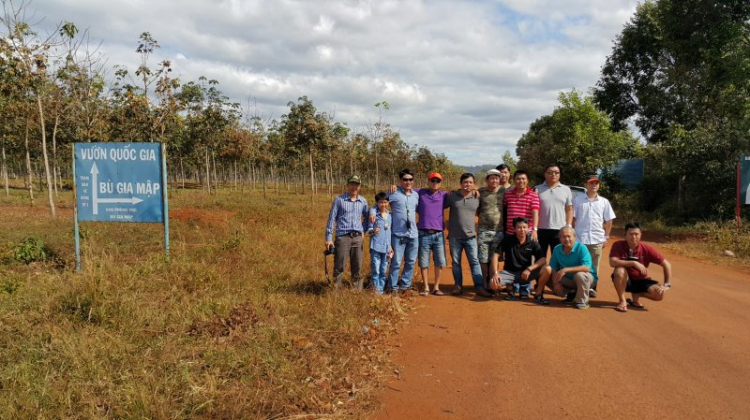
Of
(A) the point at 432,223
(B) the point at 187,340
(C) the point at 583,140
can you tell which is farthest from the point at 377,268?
(C) the point at 583,140

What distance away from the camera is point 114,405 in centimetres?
314

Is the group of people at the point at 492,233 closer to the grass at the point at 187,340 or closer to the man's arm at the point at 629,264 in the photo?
the man's arm at the point at 629,264

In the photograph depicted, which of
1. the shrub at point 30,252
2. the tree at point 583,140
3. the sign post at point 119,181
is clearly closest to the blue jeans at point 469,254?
the sign post at point 119,181

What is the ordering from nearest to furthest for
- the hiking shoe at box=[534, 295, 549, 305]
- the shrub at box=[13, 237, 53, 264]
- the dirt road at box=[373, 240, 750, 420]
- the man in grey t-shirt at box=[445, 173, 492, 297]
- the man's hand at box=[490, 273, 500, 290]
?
1. the dirt road at box=[373, 240, 750, 420]
2. the hiking shoe at box=[534, 295, 549, 305]
3. the man's hand at box=[490, 273, 500, 290]
4. the man in grey t-shirt at box=[445, 173, 492, 297]
5. the shrub at box=[13, 237, 53, 264]

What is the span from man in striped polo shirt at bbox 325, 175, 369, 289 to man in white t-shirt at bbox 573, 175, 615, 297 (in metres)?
2.97

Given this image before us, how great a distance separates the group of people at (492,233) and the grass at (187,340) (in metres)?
0.73

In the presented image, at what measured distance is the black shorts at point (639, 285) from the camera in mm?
5754

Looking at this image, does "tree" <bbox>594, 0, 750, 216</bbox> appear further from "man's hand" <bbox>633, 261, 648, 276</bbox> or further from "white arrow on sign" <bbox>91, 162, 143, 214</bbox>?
"white arrow on sign" <bbox>91, 162, 143, 214</bbox>

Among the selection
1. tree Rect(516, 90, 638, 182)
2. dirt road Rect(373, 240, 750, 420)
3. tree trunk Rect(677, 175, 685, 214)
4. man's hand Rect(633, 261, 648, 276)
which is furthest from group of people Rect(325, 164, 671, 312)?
tree Rect(516, 90, 638, 182)

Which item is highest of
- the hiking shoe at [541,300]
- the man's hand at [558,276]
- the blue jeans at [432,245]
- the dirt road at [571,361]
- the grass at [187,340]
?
the blue jeans at [432,245]

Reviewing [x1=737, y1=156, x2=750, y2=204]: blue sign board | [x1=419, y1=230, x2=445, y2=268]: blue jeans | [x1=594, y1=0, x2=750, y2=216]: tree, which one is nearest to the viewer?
[x1=419, y1=230, x2=445, y2=268]: blue jeans

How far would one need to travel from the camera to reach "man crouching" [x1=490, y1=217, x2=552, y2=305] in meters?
5.97

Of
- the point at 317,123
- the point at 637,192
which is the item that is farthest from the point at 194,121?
the point at 637,192

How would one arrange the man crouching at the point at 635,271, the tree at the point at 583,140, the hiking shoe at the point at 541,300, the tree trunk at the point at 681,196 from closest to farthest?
1. the man crouching at the point at 635,271
2. the hiking shoe at the point at 541,300
3. the tree trunk at the point at 681,196
4. the tree at the point at 583,140
